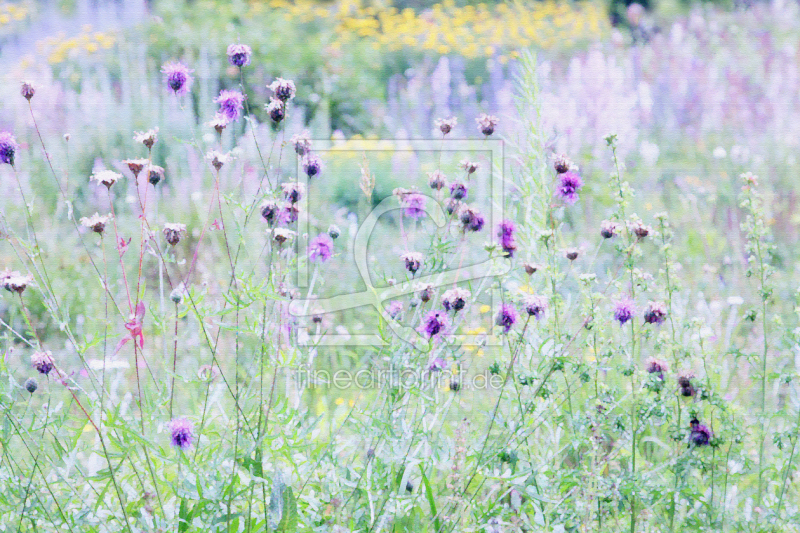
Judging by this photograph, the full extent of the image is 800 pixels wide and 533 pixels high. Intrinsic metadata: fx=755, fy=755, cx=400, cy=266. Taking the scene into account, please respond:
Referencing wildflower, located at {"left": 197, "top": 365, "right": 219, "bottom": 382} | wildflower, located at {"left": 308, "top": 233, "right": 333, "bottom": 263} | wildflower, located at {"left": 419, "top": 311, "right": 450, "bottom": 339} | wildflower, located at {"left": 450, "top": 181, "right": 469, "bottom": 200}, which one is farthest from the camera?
wildflower, located at {"left": 308, "top": 233, "right": 333, "bottom": 263}

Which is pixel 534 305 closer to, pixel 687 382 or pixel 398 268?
pixel 687 382

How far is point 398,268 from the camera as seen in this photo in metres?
2.70

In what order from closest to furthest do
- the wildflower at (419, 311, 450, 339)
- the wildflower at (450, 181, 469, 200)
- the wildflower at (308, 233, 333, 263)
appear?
the wildflower at (419, 311, 450, 339), the wildflower at (450, 181, 469, 200), the wildflower at (308, 233, 333, 263)

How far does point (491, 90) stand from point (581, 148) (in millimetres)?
766

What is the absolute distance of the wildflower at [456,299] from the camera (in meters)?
1.33

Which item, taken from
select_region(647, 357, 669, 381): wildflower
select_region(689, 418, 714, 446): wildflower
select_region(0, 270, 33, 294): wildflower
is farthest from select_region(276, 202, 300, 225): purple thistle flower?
select_region(689, 418, 714, 446): wildflower

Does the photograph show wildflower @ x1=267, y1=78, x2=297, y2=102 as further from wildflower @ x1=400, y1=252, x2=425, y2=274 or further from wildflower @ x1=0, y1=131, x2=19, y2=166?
wildflower @ x1=0, y1=131, x2=19, y2=166

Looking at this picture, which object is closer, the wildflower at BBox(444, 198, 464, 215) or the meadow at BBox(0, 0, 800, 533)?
the meadow at BBox(0, 0, 800, 533)

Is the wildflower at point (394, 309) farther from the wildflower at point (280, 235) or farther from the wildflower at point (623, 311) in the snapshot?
the wildflower at point (623, 311)

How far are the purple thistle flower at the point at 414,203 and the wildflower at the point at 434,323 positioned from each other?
30 centimetres

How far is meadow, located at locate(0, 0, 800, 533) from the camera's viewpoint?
131cm

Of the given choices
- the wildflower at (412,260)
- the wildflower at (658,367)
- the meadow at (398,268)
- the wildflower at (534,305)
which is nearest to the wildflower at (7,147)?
the meadow at (398,268)

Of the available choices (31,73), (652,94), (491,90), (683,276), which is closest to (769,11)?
(652,94)

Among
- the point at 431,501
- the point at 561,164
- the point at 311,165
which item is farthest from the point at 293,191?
the point at 431,501
